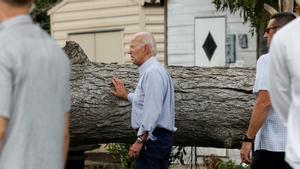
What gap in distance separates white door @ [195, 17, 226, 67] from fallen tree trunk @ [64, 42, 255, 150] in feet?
19.1

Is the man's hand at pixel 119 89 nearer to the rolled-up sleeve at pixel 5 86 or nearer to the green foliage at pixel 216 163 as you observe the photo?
the green foliage at pixel 216 163

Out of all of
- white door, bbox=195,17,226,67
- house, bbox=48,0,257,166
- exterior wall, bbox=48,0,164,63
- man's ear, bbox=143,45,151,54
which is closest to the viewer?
man's ear, bbox=143,45,151,54

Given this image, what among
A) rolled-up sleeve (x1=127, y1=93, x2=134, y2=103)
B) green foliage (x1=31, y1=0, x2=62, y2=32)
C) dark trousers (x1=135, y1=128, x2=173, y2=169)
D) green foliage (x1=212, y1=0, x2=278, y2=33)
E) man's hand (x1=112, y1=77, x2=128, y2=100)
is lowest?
dark trousers (x1=135, y1=128, x2=173, y2=169)

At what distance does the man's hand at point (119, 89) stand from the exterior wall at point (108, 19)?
6.75 metres

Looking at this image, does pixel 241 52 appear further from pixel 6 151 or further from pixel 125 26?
pixel 6 151

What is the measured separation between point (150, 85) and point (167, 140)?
0.52m

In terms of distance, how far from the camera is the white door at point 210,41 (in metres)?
13.8

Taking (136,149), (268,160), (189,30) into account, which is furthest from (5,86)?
(189,30)

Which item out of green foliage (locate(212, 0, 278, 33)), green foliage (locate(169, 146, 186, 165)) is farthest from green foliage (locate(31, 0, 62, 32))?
green foliage (locate(169, 146, 186, 165))

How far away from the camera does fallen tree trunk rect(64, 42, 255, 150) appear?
772 centimetres

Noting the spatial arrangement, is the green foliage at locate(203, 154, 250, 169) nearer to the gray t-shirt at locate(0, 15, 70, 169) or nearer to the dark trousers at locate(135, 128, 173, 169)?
the dark trousers at locate(135, 128, 173, 169)

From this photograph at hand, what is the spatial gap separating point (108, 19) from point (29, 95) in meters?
12.2

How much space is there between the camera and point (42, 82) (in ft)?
11.4

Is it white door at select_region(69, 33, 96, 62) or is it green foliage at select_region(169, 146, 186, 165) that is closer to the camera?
green foliage at select_region(169, 146, 186, 165)
